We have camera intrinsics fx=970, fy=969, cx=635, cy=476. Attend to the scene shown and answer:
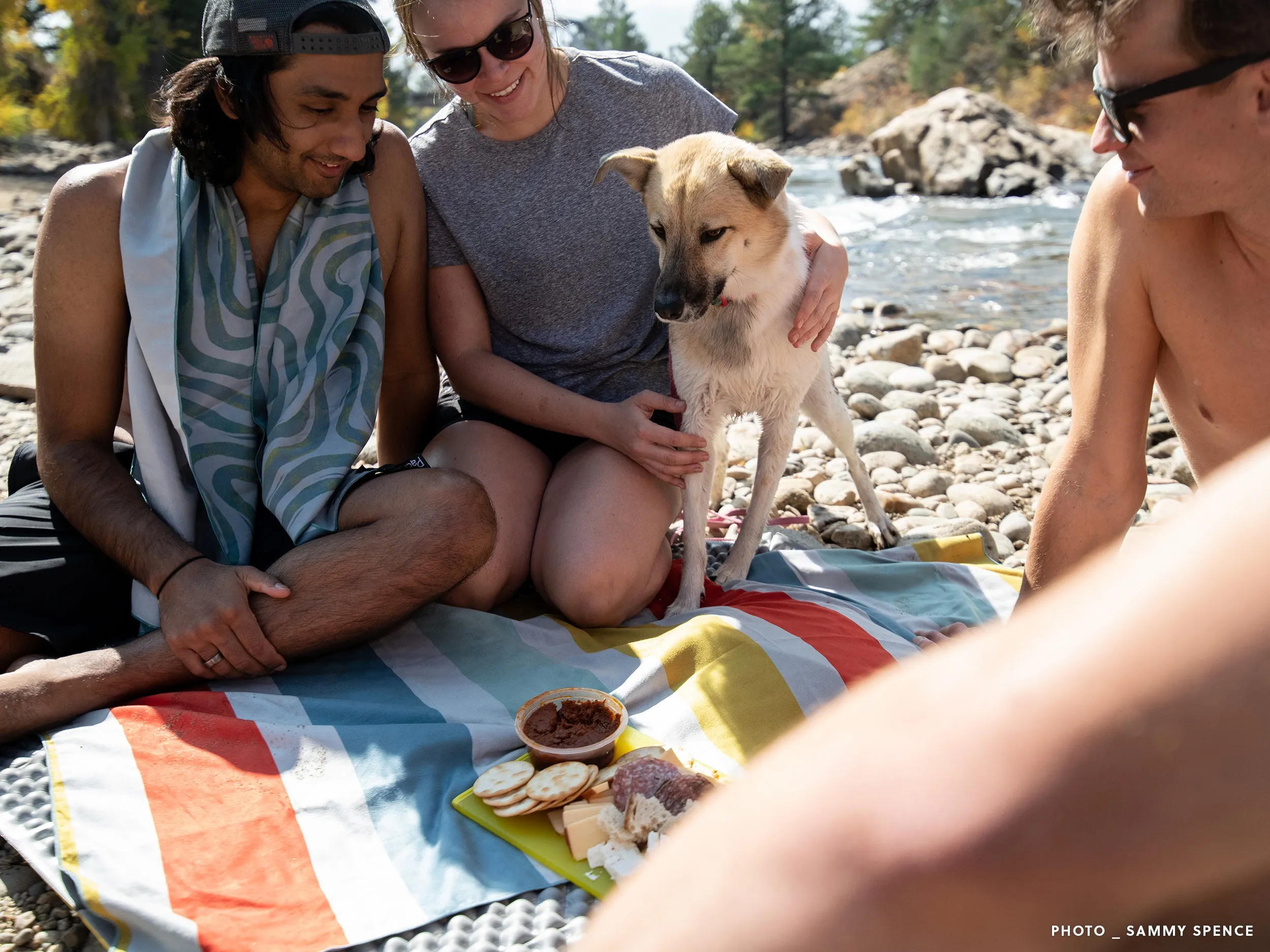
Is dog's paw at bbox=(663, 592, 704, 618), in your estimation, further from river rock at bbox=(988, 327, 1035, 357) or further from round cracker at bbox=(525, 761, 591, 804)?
river rock at bbox=(988, 327, 1035, 357)

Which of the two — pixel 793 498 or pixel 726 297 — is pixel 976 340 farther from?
pixel 726 297

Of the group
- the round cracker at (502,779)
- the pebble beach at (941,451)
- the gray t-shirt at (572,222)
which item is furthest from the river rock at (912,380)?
the round cracker at (502,779)

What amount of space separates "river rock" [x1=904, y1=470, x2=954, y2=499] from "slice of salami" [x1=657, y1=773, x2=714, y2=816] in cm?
243

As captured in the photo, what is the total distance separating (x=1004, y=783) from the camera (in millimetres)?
358

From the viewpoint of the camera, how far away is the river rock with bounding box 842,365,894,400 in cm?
538

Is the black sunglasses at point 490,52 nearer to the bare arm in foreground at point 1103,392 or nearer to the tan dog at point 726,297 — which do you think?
the tan dog at point 726,297

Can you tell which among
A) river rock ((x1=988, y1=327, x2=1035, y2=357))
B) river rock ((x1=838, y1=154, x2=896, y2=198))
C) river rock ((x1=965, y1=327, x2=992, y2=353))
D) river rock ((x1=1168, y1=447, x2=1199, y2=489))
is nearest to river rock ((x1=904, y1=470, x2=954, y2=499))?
river rock ((x1=1168, y1=447, x2=1199, y2=489))

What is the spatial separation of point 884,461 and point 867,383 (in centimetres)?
122

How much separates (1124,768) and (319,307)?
2.63 m

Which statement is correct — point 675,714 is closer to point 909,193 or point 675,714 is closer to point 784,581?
point 784,581

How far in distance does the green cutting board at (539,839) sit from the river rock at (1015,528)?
2.01 m

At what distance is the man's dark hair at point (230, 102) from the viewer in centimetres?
243

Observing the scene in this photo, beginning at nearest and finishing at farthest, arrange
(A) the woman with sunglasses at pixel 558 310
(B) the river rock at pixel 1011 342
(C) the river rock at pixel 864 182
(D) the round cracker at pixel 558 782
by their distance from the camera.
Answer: (D) the round cracker at pixel 558 782 < (A) the woman with sunglasses at pixel 558 310 < (B) the river rock at pixel 1011 342 < (C) the river rock at pixel 864 182

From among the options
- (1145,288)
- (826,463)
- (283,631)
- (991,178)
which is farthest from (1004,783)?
(991,178)
